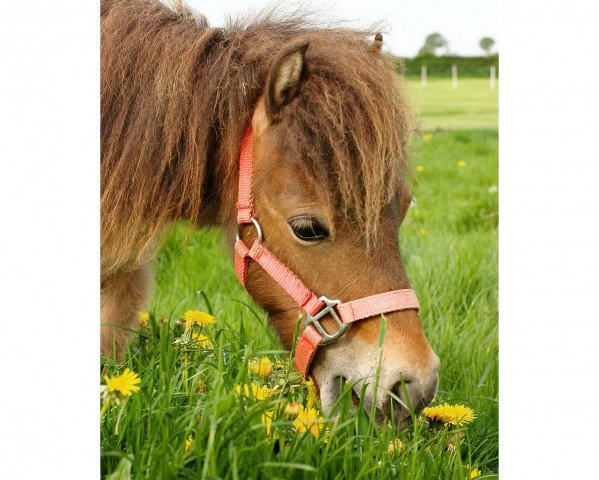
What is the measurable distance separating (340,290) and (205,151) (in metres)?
0.46

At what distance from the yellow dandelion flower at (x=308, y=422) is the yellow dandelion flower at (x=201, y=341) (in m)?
0.33

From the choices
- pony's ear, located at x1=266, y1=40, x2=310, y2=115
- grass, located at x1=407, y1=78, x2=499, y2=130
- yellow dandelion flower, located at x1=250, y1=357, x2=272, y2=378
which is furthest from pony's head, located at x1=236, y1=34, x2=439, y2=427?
grass, located at x1=407, y1=78, x2=499, y2=130

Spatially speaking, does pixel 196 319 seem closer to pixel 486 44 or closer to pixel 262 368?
pixel 262 368

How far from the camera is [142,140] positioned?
5.31ft

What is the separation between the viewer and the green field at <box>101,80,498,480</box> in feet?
3.93

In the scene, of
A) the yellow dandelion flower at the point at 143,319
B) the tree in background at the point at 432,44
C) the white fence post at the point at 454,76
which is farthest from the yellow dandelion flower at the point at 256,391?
the white fence post at the point at 454,76

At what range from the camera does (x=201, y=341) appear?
156 cm

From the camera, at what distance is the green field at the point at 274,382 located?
1.20 metres

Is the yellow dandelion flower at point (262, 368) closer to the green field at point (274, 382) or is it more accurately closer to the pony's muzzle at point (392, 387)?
the green field at point (274, 382)

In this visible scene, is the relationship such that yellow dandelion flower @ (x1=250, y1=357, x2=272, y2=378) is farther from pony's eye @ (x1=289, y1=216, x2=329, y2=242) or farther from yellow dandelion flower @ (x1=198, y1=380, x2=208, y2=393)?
pony's eye @ (x1=289, y1=216, x2=329, y2=242)

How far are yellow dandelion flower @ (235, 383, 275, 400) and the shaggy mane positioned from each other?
398 mm

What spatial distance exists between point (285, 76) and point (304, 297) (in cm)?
49
